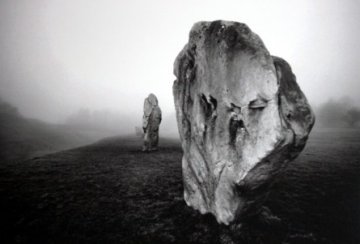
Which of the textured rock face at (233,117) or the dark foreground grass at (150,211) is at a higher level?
the textured rock face at (233,117)

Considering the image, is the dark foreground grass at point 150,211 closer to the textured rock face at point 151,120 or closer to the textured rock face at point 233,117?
the textured rock face at point 233,117

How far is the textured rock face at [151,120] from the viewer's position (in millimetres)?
21064

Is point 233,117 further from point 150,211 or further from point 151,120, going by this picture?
point 151,120

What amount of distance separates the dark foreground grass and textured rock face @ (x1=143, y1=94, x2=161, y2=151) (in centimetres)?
895

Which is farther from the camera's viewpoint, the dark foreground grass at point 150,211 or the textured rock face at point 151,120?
the textured rock face at point 151,120

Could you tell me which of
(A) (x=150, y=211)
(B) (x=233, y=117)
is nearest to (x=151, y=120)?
(A) (x=150, y=211)

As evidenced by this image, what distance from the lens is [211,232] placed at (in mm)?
5977

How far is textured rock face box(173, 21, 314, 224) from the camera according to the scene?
500cm

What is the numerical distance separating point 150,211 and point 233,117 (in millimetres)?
5602

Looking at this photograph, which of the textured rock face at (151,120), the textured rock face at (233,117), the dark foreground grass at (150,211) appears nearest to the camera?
the textured rock face at (233,117)

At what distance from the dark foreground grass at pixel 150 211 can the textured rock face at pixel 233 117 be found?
3.90 feet

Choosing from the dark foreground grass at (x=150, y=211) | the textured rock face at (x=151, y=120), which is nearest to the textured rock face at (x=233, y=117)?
the dark foreground grass at (x=150, y=211)

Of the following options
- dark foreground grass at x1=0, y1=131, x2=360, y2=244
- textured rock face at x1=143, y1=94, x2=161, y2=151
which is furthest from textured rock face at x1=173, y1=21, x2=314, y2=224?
textured rock face at x1=143, y1=94, x2=161, y2=151

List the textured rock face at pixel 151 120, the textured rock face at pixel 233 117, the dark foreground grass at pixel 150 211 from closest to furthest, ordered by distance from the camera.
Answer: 1. the textured rock face at pixel 233 117
2. the dark foreground grass at pixel 150 211
3. the textured rock face at pixel 151 120
